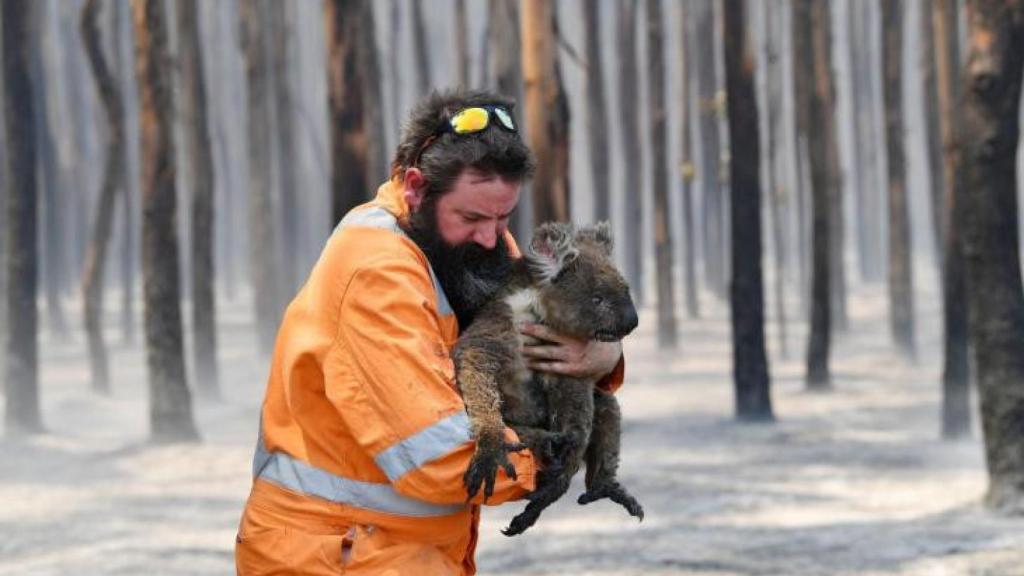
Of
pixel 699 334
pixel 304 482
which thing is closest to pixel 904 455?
pixel 304 482

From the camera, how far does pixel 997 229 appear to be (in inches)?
363

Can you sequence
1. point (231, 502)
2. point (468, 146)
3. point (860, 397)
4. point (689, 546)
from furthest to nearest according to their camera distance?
1. point (860, 397)
2. point (231, 502)
3. point (689, 546)
4. point (468, 146)

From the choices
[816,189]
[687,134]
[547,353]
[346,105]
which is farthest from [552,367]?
[687,134]

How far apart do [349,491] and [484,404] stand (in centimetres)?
31

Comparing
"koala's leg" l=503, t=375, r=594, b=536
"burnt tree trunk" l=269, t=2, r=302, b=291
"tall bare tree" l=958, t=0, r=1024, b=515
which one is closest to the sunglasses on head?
"koala's leg" l=503, t=375, r=594, b=536

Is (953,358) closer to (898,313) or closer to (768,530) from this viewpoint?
(768,530)

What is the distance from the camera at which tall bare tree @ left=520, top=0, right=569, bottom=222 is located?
1341 centimetres

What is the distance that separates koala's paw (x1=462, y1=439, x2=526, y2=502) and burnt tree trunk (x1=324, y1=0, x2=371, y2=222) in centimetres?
1035

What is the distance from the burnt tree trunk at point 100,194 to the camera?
51.7 ft

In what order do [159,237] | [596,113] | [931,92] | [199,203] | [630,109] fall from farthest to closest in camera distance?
1. [630,109]
2. [596,113]
3. [931,92]
4. [199,203]
5. [159,237]

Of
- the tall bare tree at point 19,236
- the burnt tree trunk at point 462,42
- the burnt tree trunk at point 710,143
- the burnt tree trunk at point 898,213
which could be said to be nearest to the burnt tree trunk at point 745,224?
the burnt tree trunk at point 898,213

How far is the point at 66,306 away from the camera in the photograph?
116 ft

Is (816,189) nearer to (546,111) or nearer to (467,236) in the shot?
(546,111)

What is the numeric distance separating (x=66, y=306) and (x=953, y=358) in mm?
25341
